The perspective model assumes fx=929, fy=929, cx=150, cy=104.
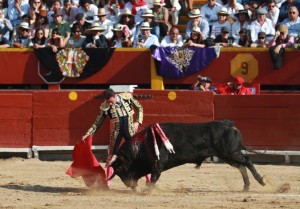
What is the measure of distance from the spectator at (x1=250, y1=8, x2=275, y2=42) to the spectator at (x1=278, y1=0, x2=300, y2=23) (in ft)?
1.25

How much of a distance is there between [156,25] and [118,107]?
4265 mm

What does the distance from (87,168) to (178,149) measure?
1315 mm

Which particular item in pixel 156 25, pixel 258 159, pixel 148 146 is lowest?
pixel 258 159

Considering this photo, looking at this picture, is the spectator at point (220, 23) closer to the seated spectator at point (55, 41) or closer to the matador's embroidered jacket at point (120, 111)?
the seated spectator at point (55, 41)

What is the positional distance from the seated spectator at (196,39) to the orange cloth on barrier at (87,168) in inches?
150

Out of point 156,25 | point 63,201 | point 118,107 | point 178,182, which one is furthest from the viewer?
point 156,25

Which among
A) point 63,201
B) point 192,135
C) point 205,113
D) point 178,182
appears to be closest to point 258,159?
point 205,113

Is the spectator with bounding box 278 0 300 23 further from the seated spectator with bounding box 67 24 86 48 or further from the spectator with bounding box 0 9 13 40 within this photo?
the spectator with bounding box 0 9 13 40

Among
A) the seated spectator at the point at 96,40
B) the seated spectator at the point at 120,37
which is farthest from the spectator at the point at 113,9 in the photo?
the seated spectator at the point at 96,40

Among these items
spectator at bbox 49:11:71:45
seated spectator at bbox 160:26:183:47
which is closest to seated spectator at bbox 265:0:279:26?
seated spectator at bbox 160:26:183:47

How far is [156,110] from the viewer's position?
1447cm

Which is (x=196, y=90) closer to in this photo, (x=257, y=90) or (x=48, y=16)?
(x=257, y=90)

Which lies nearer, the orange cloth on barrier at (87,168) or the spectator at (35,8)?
the orange cloth on barrier at (87,168)

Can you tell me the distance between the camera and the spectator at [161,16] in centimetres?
1534
